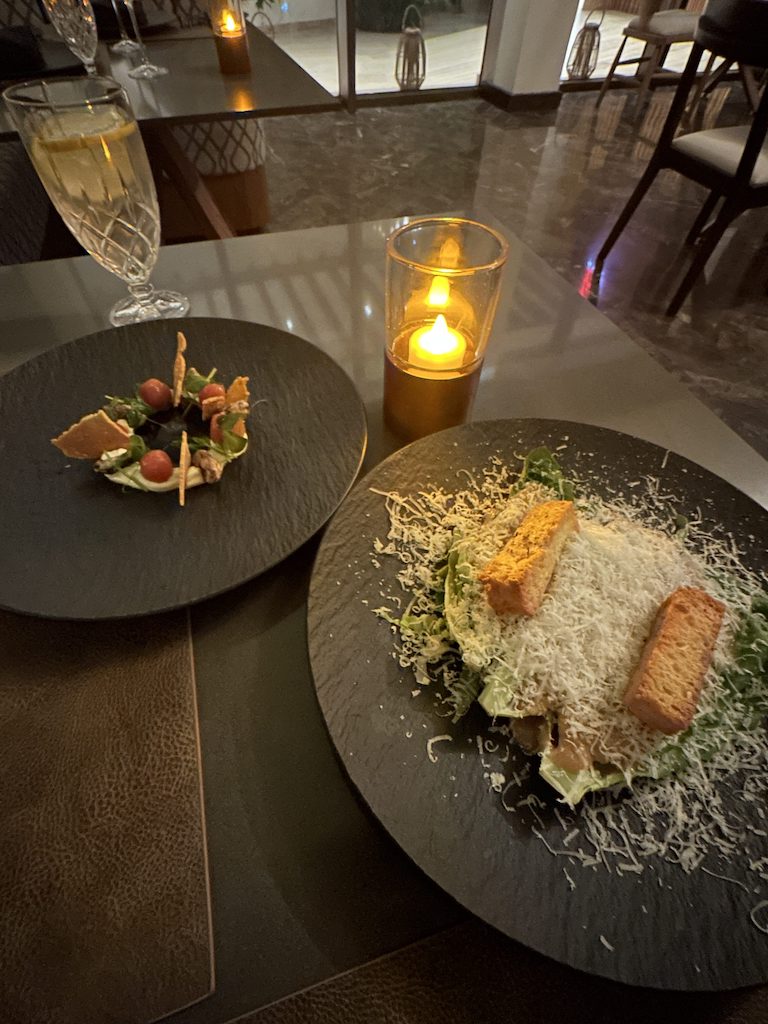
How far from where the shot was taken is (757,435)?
7.11 feet

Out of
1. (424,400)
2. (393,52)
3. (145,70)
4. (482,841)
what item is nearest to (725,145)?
(145,70)

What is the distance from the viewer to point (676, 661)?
0.53m

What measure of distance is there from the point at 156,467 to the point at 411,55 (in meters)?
5.43

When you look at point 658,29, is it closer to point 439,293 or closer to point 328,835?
point 439,293

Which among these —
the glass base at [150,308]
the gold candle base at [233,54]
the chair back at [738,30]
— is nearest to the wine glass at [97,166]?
the glass base at [150,308]

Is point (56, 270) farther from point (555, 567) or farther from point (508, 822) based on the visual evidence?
point (508, 822)

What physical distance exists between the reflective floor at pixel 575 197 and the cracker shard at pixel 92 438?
219cm

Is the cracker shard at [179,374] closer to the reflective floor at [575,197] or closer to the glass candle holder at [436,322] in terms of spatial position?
the glass candle holder at [436,322]

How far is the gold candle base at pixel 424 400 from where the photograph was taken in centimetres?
80

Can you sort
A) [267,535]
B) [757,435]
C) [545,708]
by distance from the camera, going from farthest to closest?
[757,435]
[267,535]
[545,708]

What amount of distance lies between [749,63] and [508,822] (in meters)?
2.59

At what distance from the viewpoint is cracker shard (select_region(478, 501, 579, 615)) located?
1.88ft

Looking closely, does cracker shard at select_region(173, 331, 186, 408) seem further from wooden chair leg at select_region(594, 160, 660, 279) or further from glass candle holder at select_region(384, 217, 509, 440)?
wooden chair leg at select_region(594, 160, 660, 279)

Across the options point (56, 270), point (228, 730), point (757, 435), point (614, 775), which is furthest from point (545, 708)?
point (757, 435)
